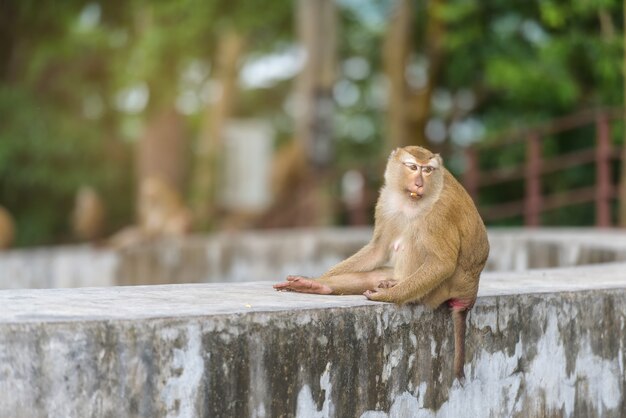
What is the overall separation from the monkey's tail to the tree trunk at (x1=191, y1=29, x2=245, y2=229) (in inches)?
635

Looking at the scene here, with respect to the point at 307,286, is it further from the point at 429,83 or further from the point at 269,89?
the point at 269,89

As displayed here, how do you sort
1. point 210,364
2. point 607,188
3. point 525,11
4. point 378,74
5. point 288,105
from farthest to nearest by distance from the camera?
1. point 288,105
2. point 378,74
3. point 525,11
4. point 607,188
5. point 210,364

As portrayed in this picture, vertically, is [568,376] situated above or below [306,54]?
below

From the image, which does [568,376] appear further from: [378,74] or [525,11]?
[378,74]

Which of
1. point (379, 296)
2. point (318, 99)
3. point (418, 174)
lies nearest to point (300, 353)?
point (379, 296)

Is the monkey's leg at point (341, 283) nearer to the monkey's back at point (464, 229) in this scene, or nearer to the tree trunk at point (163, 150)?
the monkey's back at point (464, 229)

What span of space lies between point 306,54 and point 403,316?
1126 cm

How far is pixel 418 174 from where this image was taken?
A: 4.77 metres

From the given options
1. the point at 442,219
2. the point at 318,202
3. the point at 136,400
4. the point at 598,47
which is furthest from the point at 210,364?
the point at 318,202

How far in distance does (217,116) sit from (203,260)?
438 inches

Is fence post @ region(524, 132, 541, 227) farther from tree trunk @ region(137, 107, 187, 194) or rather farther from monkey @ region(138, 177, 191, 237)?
tree trunk @ region(137, 107, 187, 194)

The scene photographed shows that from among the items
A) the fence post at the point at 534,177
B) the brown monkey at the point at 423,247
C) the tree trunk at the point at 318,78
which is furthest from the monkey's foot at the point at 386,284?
the tree trunk at the point at 318,78

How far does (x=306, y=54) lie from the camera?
1554 cm

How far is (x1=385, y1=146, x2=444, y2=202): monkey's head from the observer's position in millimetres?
4777
